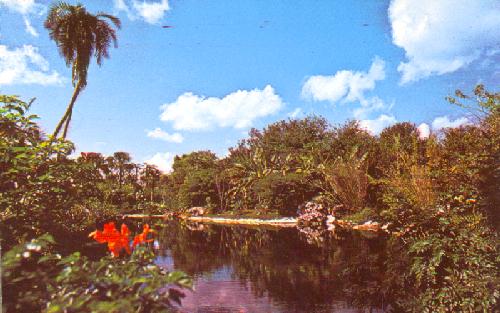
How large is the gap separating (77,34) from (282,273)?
15677mm

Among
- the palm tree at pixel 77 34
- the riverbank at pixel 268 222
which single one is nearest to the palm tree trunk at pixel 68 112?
the palm tree at pixel 77 34

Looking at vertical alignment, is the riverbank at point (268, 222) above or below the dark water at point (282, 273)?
above

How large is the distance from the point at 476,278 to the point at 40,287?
15.7 ft

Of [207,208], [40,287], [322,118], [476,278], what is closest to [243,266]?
[476,278]

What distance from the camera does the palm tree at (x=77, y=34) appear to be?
18.4 meters

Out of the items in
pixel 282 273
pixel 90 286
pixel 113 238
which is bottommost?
pixel 282 273

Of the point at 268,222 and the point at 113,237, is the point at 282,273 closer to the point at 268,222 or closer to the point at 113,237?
the point at 113,237

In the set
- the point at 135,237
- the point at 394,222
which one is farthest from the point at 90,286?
the point at 394,222

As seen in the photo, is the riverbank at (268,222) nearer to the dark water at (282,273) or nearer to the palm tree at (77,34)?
the dark water at (282,273)

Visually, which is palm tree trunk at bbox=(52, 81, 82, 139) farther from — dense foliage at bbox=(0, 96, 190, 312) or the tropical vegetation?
dense foliage at bbox=(0, 96, 190, 312)

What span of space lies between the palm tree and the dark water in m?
9.80

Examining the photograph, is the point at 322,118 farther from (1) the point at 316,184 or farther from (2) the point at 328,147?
(1) the point at 316,184

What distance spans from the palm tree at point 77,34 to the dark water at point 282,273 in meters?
9.80

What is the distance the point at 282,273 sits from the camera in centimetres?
1066
